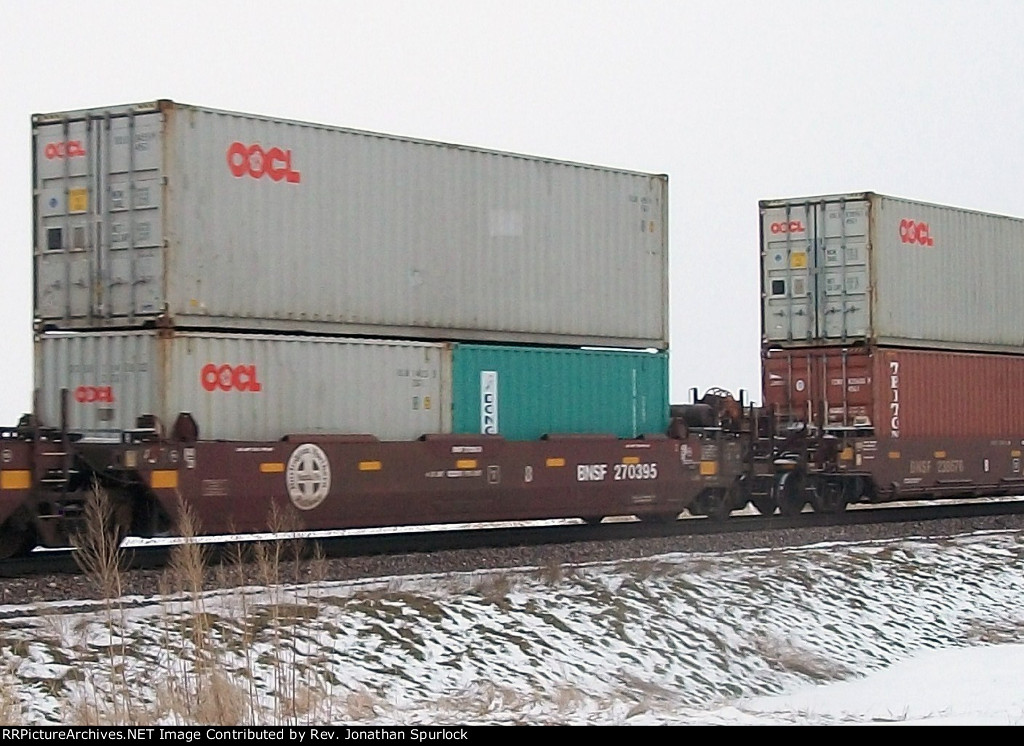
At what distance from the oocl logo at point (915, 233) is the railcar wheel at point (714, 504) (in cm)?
560

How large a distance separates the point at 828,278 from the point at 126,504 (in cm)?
1295

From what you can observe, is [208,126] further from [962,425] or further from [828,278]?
[962,425]

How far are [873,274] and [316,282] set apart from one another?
33.8 ft

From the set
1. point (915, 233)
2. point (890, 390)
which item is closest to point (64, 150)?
point (890, 390)

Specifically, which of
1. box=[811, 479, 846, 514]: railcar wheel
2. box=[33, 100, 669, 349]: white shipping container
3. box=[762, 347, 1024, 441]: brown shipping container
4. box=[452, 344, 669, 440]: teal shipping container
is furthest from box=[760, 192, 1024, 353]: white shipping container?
box=[33, 100, 669, 349]: white shipping container

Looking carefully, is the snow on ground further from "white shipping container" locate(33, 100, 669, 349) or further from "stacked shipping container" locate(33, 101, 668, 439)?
"white shipping container" locate(33, 100, 669, 349)

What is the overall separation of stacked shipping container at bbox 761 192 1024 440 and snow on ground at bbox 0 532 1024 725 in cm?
669

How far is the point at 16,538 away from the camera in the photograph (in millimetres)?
16359

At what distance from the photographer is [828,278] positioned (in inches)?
1001

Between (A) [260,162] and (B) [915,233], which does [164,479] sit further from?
(B) [915,233]

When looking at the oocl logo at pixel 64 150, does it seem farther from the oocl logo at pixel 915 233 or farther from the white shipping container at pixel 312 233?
the oocl logo at pixel 915 233

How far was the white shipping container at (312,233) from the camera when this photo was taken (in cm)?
1714

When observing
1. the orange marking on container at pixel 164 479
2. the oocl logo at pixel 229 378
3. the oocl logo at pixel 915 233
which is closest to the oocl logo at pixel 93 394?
the oocl logo at pixel 229 378
